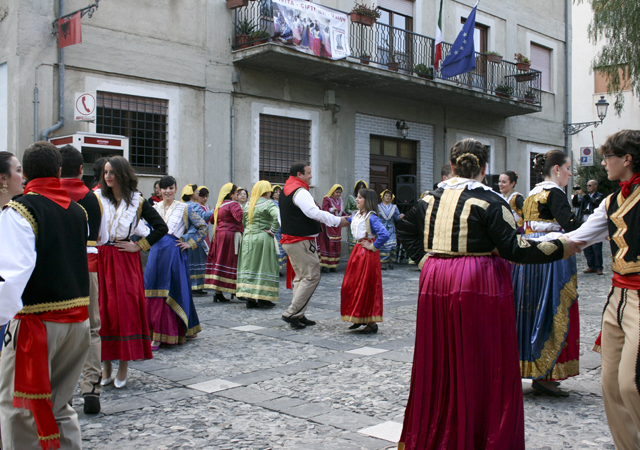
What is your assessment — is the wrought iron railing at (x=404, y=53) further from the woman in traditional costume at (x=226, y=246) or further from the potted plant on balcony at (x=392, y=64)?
the woman in traditional costume at (x=226, y=246)

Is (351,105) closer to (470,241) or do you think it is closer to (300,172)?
(300,172)

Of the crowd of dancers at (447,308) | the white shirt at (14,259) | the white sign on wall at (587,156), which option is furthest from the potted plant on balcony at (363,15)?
the white shirt at (14,259)

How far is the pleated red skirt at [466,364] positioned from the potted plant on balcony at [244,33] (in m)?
12.0

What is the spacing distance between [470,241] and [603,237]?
825 mm

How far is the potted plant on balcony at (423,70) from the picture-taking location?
17625mm

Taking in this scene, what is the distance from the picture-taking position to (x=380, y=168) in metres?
18.4

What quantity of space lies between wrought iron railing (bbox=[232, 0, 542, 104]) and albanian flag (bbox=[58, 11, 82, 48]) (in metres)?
4.13

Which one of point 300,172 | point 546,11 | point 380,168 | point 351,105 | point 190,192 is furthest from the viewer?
point 546,11

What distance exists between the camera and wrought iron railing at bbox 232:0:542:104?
47.8 feet

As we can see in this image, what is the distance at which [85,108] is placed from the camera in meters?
11.4

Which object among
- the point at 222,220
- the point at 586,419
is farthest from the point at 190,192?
the point at 586,419

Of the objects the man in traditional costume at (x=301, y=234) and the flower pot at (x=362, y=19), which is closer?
the man in traditional costume at (x=301, y=234)

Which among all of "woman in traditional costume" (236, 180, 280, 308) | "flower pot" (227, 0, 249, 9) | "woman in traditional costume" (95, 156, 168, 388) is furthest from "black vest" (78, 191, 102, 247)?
"flower pot" (227, 0, 249, 9)

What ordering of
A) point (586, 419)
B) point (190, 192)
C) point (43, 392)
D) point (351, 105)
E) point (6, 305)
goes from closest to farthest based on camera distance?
point (6, 305) < point (43, 392) < point (586, 419) < point (190, 192) < point (351, 105)
